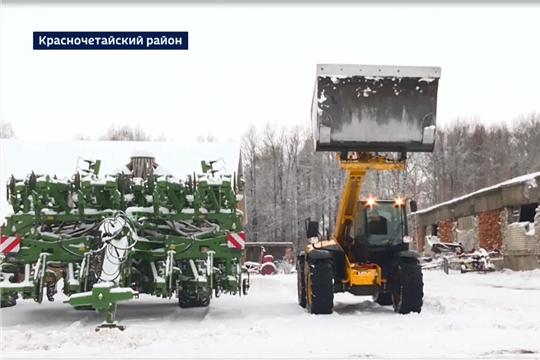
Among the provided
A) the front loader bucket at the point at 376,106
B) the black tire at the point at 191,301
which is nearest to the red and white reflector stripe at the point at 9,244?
the black tire at the point at 191,301

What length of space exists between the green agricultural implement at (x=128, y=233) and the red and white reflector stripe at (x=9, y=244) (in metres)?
0.02

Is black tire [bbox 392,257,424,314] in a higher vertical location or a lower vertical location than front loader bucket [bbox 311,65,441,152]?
Answer: lower

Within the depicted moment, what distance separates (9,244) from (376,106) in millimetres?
6457

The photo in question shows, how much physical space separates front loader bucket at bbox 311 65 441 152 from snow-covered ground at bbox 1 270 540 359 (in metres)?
2.94

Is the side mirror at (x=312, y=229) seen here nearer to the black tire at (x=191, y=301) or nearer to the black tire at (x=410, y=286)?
the black tire at (x=410, y=286)

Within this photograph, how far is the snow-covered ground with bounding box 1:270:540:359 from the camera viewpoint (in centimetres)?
697

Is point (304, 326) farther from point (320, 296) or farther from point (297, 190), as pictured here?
point (297, 190)

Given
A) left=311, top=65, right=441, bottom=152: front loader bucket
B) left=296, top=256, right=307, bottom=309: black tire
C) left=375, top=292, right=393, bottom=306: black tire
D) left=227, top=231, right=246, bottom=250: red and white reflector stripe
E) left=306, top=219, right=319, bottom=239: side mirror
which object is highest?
left=311, top=65, right=441, bottom=152: front loader bucket

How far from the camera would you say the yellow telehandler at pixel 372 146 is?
10562mm

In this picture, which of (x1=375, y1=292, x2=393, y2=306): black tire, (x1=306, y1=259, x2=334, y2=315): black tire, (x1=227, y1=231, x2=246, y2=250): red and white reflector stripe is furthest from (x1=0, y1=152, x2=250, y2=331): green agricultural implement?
(x1=375, y1=292, x2=393, y2=306): black tire

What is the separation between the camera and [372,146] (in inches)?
418

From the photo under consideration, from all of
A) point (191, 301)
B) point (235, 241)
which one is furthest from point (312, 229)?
point (191, 301)

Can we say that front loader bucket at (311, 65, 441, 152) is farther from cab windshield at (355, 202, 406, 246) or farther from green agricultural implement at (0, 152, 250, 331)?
green agricultural implement at (0, 152, 250, 331)

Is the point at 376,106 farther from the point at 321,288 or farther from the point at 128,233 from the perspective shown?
the point at 128,233
